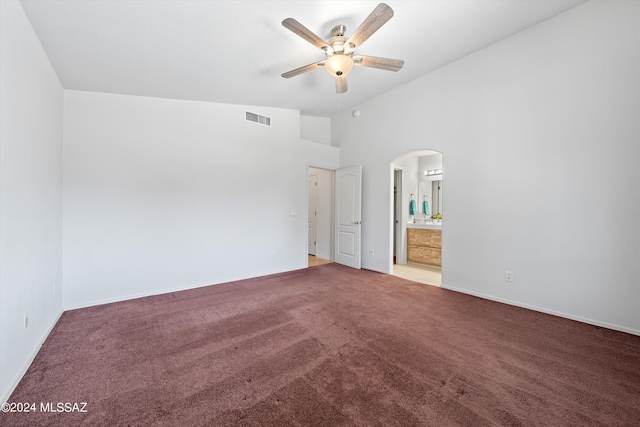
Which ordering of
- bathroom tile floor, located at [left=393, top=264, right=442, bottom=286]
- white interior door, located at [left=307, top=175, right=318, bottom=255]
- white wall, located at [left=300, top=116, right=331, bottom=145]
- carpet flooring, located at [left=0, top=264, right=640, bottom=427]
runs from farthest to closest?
white interior door, located at [left=307, top=175, right=318, bottom=255] < white wall, located at [left=300, top=116, right=331, bottom=145] < bathroom tile floor, located at [left=393, top=264, right=442, bottom=286] < carpet flooring, located at [left=0, top=264, right=640, bottom=427]

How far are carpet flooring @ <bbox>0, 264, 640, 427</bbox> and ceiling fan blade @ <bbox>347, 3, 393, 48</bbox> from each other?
9.12 feet

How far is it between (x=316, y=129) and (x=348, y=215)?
7.04 feet

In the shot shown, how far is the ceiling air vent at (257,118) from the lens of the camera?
437 centimetres

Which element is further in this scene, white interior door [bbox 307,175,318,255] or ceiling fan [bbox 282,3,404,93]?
white interior door [bbox 307,175,318,255]

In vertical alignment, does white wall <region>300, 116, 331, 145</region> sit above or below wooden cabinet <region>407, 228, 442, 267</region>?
above

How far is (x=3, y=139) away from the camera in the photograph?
1.62 m

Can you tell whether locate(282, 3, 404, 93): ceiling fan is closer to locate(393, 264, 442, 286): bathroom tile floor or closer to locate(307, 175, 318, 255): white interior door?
locate(393, 264, 442, 286): bathroom tile floor

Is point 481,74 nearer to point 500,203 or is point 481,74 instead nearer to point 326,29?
point 500,203

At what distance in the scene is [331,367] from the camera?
1.92 metres

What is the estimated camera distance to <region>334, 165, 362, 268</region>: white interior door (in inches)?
201

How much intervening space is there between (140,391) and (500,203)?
415 cm

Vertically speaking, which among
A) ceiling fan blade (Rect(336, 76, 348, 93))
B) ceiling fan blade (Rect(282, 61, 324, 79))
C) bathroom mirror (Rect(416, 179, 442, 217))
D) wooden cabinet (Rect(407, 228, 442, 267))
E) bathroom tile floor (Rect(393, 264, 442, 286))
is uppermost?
ceiling fan blade (Rect(282, 61, 324, 79))

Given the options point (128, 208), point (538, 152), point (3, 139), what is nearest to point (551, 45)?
point (538, 152)

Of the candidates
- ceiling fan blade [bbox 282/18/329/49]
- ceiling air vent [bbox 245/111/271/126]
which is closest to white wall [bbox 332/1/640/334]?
ceiling fan blade [bbox 282/18/329/49]
